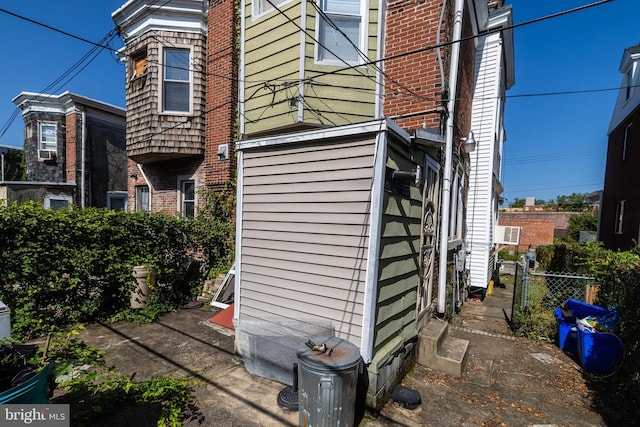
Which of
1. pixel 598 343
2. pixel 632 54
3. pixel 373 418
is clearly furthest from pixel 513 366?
pixel 632 54

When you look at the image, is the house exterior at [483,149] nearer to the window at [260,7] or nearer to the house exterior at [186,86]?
the window at [260,7]

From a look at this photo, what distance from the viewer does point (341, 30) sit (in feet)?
18.7

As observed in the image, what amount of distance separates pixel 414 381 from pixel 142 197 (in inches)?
416

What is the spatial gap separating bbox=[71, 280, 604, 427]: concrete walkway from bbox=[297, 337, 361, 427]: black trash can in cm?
46

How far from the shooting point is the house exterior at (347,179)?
Result: 3512mm

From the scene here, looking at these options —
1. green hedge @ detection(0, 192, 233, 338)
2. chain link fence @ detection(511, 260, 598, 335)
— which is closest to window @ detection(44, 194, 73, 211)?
green hedge @ detection(0, 192, 233, 338)

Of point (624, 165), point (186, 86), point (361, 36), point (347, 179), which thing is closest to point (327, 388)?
point (347, 179)

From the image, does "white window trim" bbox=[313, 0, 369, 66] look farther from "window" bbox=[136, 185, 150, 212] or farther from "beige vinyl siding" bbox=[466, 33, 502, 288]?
"window" bbox=[136, 185, 150, 212]

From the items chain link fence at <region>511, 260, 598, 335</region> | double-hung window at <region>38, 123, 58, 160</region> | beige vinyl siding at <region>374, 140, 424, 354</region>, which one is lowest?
chain link fence at <region>511, 260, 598, 335</region>

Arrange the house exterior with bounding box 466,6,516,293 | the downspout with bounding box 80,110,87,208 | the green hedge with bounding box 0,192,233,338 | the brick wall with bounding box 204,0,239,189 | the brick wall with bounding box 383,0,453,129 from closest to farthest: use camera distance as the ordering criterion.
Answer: the green hedge with bounding box 0,192,233,338 < the brick wall with bounding box 383,0,453,129 < the brick wall with bounding box 204,0,239,189 < the house exterior with bounding box 466,6,516,293 < the downspout with bounding box 80,110,87,208

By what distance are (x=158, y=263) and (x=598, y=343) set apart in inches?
332

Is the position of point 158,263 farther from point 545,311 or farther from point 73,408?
point 545,311

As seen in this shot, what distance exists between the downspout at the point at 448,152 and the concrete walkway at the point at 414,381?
56.2 inches

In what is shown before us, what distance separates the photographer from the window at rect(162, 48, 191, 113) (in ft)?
27.8
